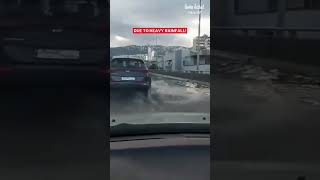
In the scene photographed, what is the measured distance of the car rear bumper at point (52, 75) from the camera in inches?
99.1

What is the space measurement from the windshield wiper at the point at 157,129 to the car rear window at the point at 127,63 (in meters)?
0.44

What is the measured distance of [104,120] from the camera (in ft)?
8.48

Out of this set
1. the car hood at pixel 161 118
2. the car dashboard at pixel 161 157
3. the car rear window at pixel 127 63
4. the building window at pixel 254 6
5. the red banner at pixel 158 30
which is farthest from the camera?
the car dashboard at pixel 161 157

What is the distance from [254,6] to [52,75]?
1.15 meters

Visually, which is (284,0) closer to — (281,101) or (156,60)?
(281,101)

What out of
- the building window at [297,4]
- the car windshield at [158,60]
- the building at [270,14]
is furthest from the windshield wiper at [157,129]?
the building window at [297,4]

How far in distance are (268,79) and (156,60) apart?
31.4 inches

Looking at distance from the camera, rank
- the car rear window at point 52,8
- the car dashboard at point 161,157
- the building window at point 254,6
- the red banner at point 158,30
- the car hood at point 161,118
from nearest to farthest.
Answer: the car rear window at point 52,8
the building window at point 254,6
the red banner at point 158,30
the car hood at point 161,118
the car dashboard at point 161,157

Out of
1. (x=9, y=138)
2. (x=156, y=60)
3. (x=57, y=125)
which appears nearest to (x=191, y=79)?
(x=156, y=60)

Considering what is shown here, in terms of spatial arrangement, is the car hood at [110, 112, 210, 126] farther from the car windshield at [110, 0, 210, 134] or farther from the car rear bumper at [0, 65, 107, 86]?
the car rear bumper at [0, 65, 107, 86]

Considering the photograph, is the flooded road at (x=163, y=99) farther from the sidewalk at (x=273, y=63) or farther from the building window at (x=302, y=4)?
the building window at (x=302, y=4)

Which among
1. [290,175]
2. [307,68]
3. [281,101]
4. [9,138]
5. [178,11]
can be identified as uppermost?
[178,11]

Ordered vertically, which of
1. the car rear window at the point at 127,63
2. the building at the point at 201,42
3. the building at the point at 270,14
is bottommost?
the car rear window at the point at 127,63

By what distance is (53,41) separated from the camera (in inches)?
99.3
